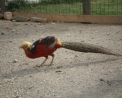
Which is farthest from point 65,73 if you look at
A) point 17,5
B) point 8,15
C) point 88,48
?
point 17,5

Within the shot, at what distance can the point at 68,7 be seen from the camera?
292 inches

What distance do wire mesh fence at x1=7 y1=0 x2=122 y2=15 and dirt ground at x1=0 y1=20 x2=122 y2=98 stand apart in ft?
4.89

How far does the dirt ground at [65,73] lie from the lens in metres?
3.01

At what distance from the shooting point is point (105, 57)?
4145 mm

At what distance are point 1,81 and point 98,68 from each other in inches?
50.5

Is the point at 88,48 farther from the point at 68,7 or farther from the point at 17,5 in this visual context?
the point at 17,5

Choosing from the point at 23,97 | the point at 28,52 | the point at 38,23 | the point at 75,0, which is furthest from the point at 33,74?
Answer: the point at 75,0

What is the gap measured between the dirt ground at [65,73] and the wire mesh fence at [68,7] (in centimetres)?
149

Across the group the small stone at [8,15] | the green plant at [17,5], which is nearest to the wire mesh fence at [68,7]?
the green plant at [17,5]

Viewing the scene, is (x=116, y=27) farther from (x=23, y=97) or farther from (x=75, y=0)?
(x=23, y=97)

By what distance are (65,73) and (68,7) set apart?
13.5 ft

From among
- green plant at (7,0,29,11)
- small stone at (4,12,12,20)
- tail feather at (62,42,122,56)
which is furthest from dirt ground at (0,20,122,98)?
green plant at (7,0,29,11)

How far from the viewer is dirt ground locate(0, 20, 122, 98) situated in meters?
3.01

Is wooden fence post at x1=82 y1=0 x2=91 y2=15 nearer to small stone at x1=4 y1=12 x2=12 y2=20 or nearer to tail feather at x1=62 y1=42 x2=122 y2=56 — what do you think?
small stone at x1=4 y1=12 x2=12 y2=20
